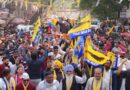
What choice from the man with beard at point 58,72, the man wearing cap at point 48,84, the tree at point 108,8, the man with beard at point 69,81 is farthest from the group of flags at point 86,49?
the tree at point 108,8

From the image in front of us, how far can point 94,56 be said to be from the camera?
1116cm

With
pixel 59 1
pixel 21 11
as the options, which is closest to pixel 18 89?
pixel 59 1

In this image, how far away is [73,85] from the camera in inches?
386

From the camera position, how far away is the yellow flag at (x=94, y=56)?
35.8 feet

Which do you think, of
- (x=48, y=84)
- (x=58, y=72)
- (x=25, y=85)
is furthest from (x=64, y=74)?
(x=48, y=84)

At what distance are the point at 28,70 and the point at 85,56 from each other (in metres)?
1.62

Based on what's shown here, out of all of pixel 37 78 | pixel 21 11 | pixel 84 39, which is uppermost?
pixel 84 39

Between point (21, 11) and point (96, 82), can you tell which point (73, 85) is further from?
point (21, 11)

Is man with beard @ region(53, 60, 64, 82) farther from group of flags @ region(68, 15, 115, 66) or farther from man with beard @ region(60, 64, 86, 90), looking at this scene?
man with beard @ region(60, 64, 86, 90)

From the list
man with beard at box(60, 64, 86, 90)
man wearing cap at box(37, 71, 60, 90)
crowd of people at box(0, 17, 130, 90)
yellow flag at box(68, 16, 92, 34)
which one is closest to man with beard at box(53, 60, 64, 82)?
crowd of people at box(0, 17, 130, 90)

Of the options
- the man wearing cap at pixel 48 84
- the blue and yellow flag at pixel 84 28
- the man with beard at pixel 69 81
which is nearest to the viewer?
the man wearing cap at pixel 48 84

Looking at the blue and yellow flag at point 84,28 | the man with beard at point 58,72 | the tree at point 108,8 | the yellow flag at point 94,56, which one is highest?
the blue and yellow flag at point 84,28

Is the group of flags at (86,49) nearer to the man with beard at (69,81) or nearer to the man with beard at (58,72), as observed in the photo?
the man with beard at (58,72)

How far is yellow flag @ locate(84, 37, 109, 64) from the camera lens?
430 inches
